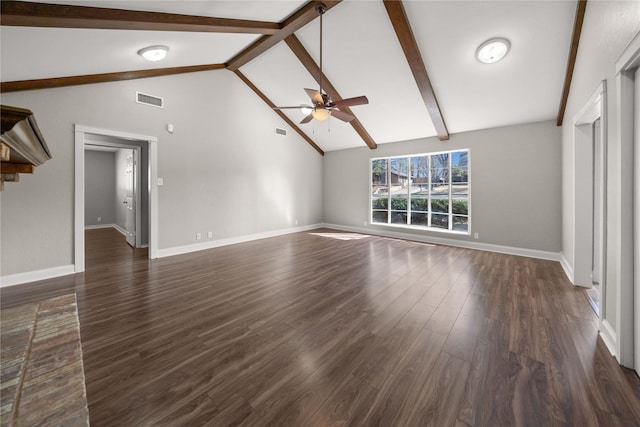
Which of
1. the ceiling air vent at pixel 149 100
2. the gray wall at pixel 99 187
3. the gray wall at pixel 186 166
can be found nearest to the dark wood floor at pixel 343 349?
the gray wall at pixel 186 166

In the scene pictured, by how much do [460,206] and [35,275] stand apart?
295 inches

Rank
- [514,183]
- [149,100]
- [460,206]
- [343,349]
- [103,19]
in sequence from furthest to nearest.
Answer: [460,206] → [514,183] → [149,100] → [103,19] → [343,349]

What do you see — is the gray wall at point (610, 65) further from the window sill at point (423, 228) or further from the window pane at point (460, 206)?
the window sill at point (423, 228)

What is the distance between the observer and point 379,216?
7.16 metres

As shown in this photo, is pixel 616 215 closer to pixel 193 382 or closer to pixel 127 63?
pixel 193 382

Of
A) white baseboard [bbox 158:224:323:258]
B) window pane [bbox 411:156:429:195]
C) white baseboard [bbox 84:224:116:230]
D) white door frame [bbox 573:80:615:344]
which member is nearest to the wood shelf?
white baseboard [bbox 158:224:323:258]

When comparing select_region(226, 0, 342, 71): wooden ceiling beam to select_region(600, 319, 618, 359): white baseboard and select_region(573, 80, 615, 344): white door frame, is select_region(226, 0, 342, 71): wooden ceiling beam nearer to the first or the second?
select_region(573, 80, 615, 344): white door frame

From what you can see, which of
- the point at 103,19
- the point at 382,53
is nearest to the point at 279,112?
the point at 382,53

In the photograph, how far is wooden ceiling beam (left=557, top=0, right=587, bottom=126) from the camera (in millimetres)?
2815

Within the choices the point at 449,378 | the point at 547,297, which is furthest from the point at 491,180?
the point at 449,378

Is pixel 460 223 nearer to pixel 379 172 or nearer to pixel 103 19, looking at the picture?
pixel 379 172

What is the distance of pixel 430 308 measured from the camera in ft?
8.63

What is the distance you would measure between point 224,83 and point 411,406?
616 centimetres

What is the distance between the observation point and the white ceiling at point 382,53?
2918 mm
